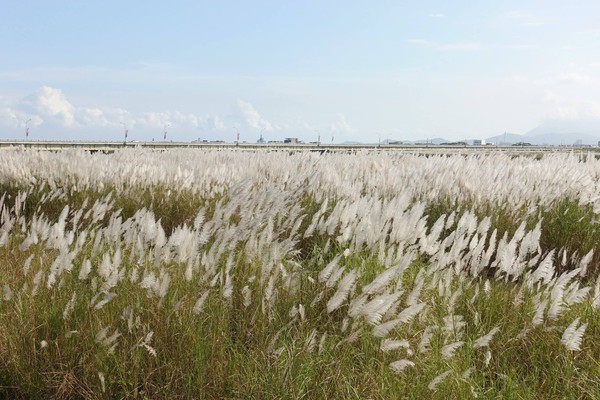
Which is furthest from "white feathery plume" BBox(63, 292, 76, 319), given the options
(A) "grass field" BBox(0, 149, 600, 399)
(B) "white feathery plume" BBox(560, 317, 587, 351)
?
(B) "white feathery plume" BBox(560, 317, 587, 351)

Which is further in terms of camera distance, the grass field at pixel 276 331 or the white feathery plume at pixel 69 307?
the white feathery plume at pixel 69 307

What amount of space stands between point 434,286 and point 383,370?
1087mm

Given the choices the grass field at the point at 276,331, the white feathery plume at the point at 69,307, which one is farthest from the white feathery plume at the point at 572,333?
the white feathery plume at the point at 69,307

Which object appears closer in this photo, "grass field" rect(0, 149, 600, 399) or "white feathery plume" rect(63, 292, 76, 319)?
"grass field" rect(0, 149, 600, 399)

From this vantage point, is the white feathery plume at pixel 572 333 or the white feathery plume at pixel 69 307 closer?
the white feathery plume at pixel 572 333

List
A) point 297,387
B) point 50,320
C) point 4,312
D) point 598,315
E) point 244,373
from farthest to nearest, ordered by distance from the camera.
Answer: point 598,315 → point 4,312 → point 50,320 → point 244,373 → point 297,387

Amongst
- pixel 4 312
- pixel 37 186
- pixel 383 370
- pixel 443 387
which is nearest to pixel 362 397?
pixel 383 370

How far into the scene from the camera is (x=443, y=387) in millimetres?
2619

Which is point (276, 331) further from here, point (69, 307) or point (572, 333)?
point (572, 333)

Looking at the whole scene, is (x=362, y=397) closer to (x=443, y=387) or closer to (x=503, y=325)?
(x=443, y=387)

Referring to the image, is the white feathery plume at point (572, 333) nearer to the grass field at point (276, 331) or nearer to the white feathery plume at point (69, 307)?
the grass field at point (276, 331)

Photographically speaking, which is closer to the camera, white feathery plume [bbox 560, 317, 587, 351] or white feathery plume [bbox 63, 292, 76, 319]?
white feathery plume [bbox 560, 317, 587, 351]

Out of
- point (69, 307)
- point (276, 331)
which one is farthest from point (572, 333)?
point (69, 307)

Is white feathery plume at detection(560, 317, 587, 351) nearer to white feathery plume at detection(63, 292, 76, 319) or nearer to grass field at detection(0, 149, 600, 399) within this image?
grass field at detection(0, 149, 600, 399)
